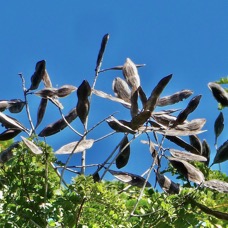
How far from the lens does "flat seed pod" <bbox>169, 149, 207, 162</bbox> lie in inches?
116

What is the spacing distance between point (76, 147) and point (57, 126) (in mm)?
244

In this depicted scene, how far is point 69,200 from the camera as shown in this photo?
267 centimetres

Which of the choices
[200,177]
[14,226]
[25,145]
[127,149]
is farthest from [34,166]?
[200,177]

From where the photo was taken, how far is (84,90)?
9.48 ft

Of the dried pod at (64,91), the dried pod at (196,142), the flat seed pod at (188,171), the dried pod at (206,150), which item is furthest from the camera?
the dried pod at (206,150)

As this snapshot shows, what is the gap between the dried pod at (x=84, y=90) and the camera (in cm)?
288

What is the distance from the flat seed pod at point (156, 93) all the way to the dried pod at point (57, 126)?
449 millimetres

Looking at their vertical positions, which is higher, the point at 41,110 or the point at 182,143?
the point at 41,110

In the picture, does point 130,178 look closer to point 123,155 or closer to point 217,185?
point 123,155

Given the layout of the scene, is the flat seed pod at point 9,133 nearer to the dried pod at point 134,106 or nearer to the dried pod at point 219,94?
the dried pod at point 134,106

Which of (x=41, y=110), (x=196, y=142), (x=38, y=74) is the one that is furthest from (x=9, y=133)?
Result: (x=196, y=142)

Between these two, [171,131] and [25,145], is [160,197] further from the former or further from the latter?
[25,145]

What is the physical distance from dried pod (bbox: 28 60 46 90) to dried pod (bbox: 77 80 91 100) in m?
0.32

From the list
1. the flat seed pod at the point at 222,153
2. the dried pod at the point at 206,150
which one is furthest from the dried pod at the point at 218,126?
the flat seed pod at the point at 222,153
